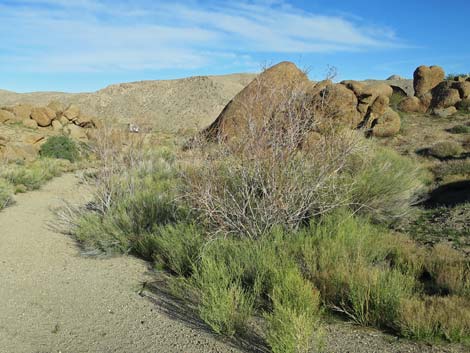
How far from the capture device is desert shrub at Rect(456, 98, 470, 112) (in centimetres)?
2487

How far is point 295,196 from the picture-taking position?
23.7 ft

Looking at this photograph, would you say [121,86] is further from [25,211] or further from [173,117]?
[25,211]

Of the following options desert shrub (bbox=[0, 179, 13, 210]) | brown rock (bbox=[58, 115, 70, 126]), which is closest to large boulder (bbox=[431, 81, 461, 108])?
desert shrub (bbox=[0, 179, 13, 210])

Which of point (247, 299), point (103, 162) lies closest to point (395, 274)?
point (247, 299)

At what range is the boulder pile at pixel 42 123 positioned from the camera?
1237 inches

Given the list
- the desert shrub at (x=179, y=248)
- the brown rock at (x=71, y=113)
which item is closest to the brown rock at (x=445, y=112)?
the desert shrub at (x=179, y=248)

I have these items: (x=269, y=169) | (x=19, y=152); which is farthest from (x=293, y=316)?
(x=19, y=152)

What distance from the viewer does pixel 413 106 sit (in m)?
25.9

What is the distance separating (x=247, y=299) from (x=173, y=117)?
71.7m

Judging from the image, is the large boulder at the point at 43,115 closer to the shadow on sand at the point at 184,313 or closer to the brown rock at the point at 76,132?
the brown rock at the point at 76,132

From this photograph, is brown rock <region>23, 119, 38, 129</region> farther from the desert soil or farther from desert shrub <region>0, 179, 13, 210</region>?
the desert soil

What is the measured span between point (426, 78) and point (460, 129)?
8965 mm

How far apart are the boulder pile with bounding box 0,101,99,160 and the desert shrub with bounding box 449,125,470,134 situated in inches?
881

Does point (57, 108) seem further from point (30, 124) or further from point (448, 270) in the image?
point (448, 270)
